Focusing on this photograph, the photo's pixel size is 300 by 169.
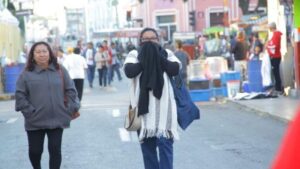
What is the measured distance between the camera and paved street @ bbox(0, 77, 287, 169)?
30.9ft

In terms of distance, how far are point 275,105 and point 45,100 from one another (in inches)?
406

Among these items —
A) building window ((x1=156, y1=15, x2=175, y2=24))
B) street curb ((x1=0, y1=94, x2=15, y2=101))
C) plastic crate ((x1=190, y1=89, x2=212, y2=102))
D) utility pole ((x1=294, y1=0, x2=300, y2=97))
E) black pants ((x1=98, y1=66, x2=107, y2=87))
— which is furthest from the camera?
building window ((x1=156, y1=15, x2=175, y2=24))

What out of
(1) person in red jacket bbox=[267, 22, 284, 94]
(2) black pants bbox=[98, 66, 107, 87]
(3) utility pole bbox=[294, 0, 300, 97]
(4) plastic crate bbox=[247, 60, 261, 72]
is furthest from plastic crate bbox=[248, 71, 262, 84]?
(2) black pants bbox=[98, 66, 107, 87]

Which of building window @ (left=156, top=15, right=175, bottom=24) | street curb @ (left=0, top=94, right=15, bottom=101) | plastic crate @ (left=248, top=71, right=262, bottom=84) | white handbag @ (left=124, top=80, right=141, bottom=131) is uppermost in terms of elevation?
building window @ (left=156, top=15, right=175, bottom=24)

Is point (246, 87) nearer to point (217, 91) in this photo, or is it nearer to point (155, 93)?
point (217, 91)

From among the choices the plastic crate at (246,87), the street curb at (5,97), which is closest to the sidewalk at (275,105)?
the plastic crate at (246,87)

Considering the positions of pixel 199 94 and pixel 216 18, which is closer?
pixel 199 94

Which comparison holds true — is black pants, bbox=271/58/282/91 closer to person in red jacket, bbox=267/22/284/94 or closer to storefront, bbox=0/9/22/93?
person in red jacket, bbox=267/22/284/94

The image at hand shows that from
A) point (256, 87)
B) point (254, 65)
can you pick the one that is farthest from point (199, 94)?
point (254, 65)

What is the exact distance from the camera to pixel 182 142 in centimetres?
1144

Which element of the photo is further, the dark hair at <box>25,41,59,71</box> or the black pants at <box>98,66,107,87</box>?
the black pants at <box>98,66,107,87</box>

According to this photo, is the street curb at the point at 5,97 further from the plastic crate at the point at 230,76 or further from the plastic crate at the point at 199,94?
the plastic crate at the point at 230,76

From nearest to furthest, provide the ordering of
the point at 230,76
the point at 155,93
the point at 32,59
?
1. the point at 155,93
2. the point at 32,59
3. the point at 230,76

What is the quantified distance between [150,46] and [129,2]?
243ft
